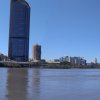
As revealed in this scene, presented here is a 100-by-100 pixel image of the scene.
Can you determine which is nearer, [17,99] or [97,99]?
[17,99]

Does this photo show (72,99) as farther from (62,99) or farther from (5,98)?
(5,98)

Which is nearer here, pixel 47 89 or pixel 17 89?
pixel 17 89

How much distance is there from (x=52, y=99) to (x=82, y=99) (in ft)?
8.81

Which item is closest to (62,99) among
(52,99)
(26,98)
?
(52,99)

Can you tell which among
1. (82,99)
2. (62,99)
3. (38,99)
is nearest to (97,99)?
(82,99)

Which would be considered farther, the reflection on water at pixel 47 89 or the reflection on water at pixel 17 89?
the reflection on water at pixel 47 89

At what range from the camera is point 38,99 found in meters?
27.7

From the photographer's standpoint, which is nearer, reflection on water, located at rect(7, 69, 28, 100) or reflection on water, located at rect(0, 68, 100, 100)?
reflection on water, located at rect(7, 69, 28, 100)

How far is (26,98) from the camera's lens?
92.2 feet

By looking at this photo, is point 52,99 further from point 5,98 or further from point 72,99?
point 5,98

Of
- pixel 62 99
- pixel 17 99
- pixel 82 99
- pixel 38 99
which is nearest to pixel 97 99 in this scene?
pixel 82 99

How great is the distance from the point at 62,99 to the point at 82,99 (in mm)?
1788

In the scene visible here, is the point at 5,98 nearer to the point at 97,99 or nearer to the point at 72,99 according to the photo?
the point at 72,99

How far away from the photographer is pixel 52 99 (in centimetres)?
2784
